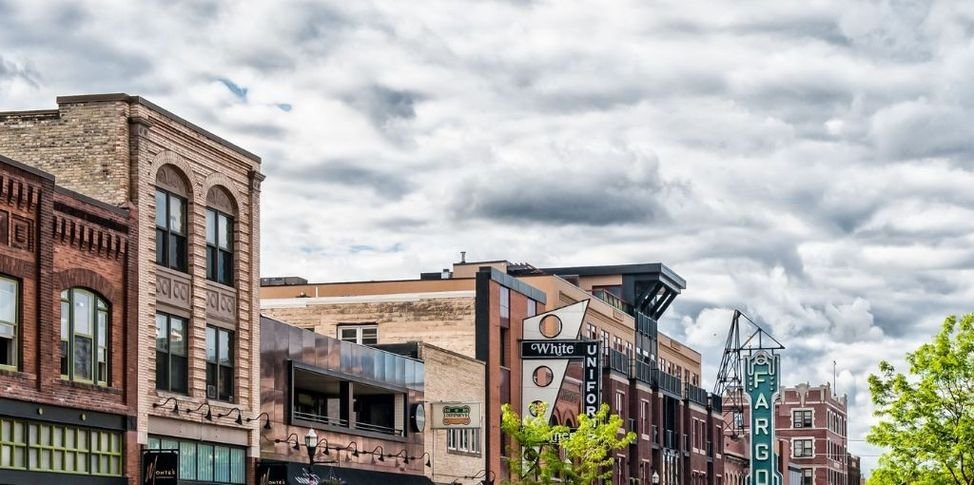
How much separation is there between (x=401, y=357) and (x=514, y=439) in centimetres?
1375

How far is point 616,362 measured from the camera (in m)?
91.0

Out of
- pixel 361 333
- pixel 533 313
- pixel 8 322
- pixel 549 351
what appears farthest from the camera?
pixel 533 313

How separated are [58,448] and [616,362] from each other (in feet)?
182

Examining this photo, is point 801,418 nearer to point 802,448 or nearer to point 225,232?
point 802,448

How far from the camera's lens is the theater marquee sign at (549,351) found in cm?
7575

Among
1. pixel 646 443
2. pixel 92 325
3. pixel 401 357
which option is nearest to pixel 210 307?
pixel 92 325

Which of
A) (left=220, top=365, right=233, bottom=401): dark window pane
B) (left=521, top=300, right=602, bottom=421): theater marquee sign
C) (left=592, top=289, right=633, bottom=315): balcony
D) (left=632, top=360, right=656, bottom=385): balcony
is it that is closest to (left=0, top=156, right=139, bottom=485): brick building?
(left=220, top=365, right=233, bottom=401): dark window pane

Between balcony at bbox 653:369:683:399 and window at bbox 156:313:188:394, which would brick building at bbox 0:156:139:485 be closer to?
window at bbox 156:313:188:394

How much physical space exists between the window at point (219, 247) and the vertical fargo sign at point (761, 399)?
7359 centimetres

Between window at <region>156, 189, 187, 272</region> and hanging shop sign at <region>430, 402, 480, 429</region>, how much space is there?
1865 cm


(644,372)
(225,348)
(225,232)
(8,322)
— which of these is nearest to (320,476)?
(225,348)

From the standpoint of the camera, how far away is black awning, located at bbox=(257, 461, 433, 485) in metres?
48.7

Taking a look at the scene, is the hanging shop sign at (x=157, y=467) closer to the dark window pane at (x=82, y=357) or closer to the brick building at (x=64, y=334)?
the brick building at (x=64, y=334)

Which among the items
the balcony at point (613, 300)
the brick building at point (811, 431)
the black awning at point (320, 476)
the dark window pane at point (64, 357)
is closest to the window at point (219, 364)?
the black awning at point (320, 476)
